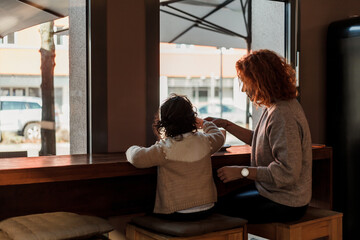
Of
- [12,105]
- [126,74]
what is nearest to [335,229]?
[126,74]

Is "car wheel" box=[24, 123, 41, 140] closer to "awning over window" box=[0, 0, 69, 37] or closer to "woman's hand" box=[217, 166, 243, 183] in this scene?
"awning over window" box=[0, 0, 69, 37]

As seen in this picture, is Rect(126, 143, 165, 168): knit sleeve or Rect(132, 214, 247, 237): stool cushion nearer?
Rect(132, 214, 247, 237): stool cushion

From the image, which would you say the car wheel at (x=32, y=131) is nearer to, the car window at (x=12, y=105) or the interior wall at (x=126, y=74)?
the car window at (x=12, y=105)

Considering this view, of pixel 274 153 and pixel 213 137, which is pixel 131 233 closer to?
pixel 213 137

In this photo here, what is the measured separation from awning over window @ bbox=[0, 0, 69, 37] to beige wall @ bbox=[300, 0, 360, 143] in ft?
5.93

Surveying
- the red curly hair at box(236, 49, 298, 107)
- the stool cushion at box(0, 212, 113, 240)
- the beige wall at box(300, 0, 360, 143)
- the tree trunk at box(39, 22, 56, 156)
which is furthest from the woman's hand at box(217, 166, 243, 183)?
the beige wall at box(300, 0, 360, 143)

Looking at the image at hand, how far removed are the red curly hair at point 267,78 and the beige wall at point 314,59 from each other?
1282 mm

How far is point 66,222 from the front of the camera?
1.84 meters

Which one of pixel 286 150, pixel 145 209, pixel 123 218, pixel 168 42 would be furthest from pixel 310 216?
pixel 168 42

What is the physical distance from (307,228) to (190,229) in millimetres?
629

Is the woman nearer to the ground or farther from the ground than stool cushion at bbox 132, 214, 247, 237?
farther from the ground

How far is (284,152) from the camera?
205 cm

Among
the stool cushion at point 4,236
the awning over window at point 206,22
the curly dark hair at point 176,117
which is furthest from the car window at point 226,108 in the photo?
the stool cushion at point 4,236

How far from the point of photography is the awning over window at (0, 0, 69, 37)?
2377 millimetres
